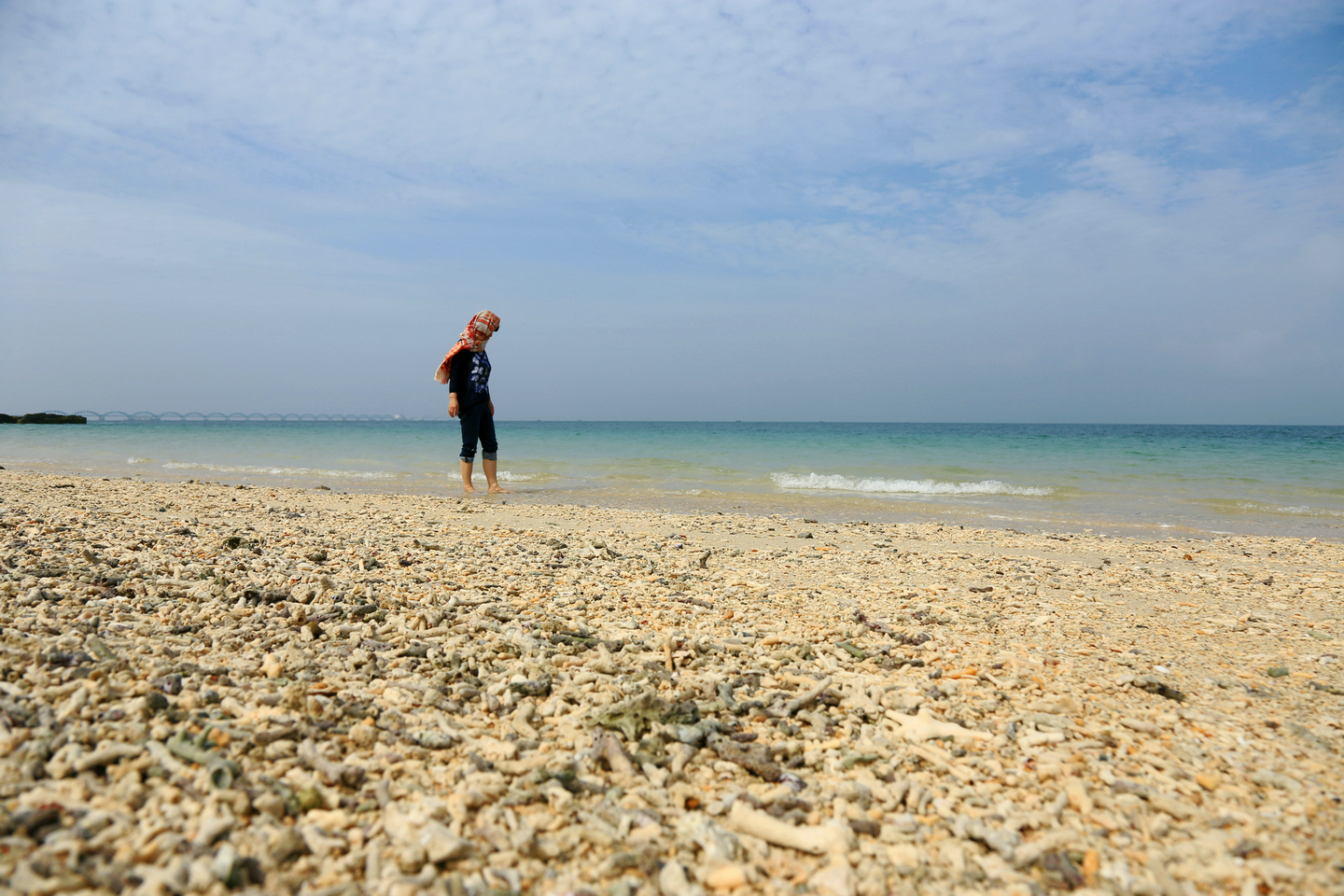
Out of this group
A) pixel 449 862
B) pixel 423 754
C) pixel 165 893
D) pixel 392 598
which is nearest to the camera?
pixel 165 893

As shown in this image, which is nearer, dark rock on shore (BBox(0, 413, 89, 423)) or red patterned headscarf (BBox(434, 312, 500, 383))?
red patterned headscarf (BBox(434, 312, 500, 383))

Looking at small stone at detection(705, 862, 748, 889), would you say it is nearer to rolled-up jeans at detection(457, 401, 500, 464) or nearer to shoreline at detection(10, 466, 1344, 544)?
shoreline at detection(10, 466, 1344, 544)

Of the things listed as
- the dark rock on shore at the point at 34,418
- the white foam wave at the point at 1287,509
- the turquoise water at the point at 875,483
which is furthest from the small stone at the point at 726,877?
the dark rock on shore at the point at 34,418

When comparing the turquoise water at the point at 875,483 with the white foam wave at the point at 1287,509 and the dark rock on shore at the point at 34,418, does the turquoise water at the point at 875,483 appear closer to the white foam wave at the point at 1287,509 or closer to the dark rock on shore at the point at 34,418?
the white foam wave at the point at 1287,509

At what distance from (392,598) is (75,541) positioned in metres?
2.56

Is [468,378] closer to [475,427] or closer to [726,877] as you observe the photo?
[475,427]

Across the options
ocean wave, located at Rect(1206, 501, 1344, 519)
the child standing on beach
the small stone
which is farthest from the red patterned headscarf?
ocean wave, located at Rect(1206, 501, 1344, 519)

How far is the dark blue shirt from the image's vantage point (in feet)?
30.6

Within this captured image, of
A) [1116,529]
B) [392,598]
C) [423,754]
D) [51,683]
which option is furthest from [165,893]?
[1116,529]

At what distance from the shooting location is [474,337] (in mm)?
9297

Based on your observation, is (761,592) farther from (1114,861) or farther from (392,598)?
(1114,861)

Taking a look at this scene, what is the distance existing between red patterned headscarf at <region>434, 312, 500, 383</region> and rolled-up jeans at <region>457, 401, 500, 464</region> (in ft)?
1.90

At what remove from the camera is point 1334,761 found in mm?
2215

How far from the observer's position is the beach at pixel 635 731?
1650mm
